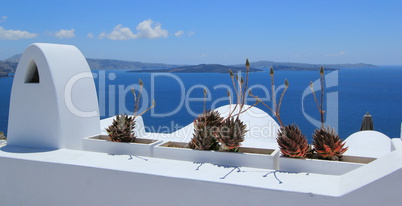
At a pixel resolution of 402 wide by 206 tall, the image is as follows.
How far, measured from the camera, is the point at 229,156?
9.51 feet

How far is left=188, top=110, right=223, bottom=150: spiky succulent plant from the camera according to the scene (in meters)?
3.05

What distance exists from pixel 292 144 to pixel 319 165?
0.27 m

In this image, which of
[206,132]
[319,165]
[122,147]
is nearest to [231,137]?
[206,132]

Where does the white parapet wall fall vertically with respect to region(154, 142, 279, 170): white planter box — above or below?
above

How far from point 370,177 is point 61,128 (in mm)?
3133

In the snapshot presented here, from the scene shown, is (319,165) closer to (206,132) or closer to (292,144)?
(292,144)

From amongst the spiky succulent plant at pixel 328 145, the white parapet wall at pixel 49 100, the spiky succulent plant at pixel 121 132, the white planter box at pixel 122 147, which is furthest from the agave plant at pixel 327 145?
the white parapet wall at pixel 49 100

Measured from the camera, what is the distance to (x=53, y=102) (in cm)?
363

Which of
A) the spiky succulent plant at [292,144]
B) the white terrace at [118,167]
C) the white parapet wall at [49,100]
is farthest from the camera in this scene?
the white parapet wall at [49,100]

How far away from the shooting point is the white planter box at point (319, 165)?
8.45ft

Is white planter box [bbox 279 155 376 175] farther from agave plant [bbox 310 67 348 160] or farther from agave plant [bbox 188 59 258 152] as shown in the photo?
agave plant [bbox 188 59 258 152]

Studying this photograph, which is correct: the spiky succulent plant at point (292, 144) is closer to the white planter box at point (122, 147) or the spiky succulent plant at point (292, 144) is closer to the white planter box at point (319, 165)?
the white planter box at point (319, 165)

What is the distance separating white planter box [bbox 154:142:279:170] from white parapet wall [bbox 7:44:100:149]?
1.25 metres

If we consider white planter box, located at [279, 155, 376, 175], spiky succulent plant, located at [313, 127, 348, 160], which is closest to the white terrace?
white planter box, located at [279, 155, 376, 175]
